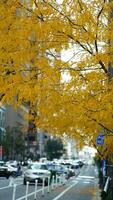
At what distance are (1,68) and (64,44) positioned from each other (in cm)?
134

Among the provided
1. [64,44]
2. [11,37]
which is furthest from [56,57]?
[11,37]

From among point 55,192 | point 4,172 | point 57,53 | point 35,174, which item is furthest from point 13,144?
point 57,53

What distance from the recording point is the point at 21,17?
413 inches

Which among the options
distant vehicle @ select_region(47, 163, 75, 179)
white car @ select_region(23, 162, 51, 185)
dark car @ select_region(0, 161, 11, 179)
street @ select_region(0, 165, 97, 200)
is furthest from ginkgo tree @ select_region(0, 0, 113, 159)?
dark car @ select_region(0, 161, 11, 179)

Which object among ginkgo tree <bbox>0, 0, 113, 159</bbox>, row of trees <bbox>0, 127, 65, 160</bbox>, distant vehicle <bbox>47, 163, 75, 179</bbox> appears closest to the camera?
ginkgo tree <bbox>0, 0, 113, 159</bbox>

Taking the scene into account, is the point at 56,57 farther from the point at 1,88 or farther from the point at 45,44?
the point at 1,88

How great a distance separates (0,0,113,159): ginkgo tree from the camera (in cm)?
1026

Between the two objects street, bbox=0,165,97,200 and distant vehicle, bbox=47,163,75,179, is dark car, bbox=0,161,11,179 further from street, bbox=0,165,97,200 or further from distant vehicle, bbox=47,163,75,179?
street, bbox=0,165,97,200

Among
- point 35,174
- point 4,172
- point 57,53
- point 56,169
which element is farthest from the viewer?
point 4,172

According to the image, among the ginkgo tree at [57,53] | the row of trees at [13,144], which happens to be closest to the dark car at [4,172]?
the ginkgo tree at [57,53]

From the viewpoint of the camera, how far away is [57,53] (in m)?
10.7

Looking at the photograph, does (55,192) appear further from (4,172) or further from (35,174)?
(4,172)

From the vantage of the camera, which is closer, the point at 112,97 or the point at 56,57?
the point at 112,97

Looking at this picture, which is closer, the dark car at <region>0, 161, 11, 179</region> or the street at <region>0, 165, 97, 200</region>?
the street at <region>0, 165, 97, 200</region>
